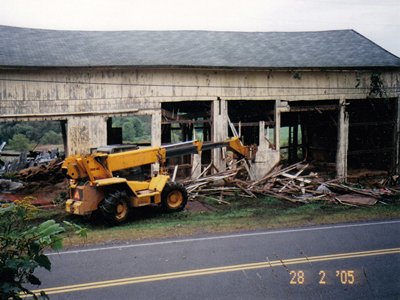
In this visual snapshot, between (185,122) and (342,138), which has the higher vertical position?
(185,122)

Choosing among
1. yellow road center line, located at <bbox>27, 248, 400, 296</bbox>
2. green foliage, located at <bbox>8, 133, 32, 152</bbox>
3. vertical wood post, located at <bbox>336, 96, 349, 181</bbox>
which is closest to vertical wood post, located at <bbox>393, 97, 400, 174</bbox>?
vertical wood post, located at <bbox>336, 96, 349, 181</bbox>

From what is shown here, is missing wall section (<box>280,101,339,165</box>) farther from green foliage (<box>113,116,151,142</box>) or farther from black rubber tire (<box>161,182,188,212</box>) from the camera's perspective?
green foliage (<box>113,116,151,142</box>)

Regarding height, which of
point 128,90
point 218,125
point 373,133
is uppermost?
point 128,90

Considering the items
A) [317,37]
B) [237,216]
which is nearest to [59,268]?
[237,216]

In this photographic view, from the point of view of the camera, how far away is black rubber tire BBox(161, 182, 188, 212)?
14.2 metres

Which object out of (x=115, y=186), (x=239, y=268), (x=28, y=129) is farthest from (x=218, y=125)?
(x=28, y=129)

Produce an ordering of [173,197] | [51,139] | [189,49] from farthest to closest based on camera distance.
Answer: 1. [51,139]
2. [189,49]
3. [173,197]

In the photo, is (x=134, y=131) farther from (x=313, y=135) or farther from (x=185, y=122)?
(x=185, y=122)

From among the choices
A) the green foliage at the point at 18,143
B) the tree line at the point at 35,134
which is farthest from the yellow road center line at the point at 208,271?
the green foliage at the point at 18,143

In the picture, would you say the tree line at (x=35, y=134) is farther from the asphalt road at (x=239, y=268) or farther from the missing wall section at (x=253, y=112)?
the asphalt road at (x=239, y=268)

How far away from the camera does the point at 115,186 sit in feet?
43.3

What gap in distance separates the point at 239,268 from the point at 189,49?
541 inches

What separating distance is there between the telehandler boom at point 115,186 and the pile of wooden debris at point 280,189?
266 centimetres

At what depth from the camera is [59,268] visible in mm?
9266
